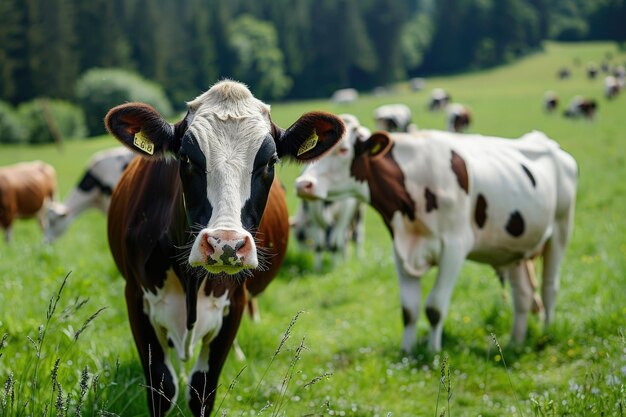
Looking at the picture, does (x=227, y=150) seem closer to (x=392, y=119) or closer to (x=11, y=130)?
(x=392, y=119)

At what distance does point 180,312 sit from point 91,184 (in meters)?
8.39

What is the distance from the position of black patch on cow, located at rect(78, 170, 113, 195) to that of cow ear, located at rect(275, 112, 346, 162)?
27.6ft

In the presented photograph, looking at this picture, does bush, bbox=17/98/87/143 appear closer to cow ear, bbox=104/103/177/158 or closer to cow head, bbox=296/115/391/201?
cow head, bbox=296/115/391/201

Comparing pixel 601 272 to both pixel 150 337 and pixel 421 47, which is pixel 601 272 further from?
pixel 421 47

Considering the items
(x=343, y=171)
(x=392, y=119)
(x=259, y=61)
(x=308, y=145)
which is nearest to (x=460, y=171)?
(x=343, y=171)

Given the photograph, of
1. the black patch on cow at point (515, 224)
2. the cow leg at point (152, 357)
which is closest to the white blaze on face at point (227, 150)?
the cow leg at point (152, 357)

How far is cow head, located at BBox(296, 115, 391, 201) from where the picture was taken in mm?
5941

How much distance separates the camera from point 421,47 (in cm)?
9494

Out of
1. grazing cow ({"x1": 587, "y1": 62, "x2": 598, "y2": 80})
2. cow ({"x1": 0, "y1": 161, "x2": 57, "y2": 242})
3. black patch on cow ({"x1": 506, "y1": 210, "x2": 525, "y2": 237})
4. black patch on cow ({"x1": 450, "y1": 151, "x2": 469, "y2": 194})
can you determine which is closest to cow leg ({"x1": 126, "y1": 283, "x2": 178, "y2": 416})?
black patch on cow ({"x1": 450, "y1": 151, "x2": 469, "y2": 194})

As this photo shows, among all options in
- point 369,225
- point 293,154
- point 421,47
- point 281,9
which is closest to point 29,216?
point 369,225

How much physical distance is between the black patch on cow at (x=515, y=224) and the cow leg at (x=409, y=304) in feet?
3.04

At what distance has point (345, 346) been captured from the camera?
6.07 meters

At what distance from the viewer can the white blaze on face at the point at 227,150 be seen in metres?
2.91

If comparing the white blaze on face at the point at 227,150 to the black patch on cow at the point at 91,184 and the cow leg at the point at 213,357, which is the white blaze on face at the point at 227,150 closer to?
the cow leg at the point at 213,357
